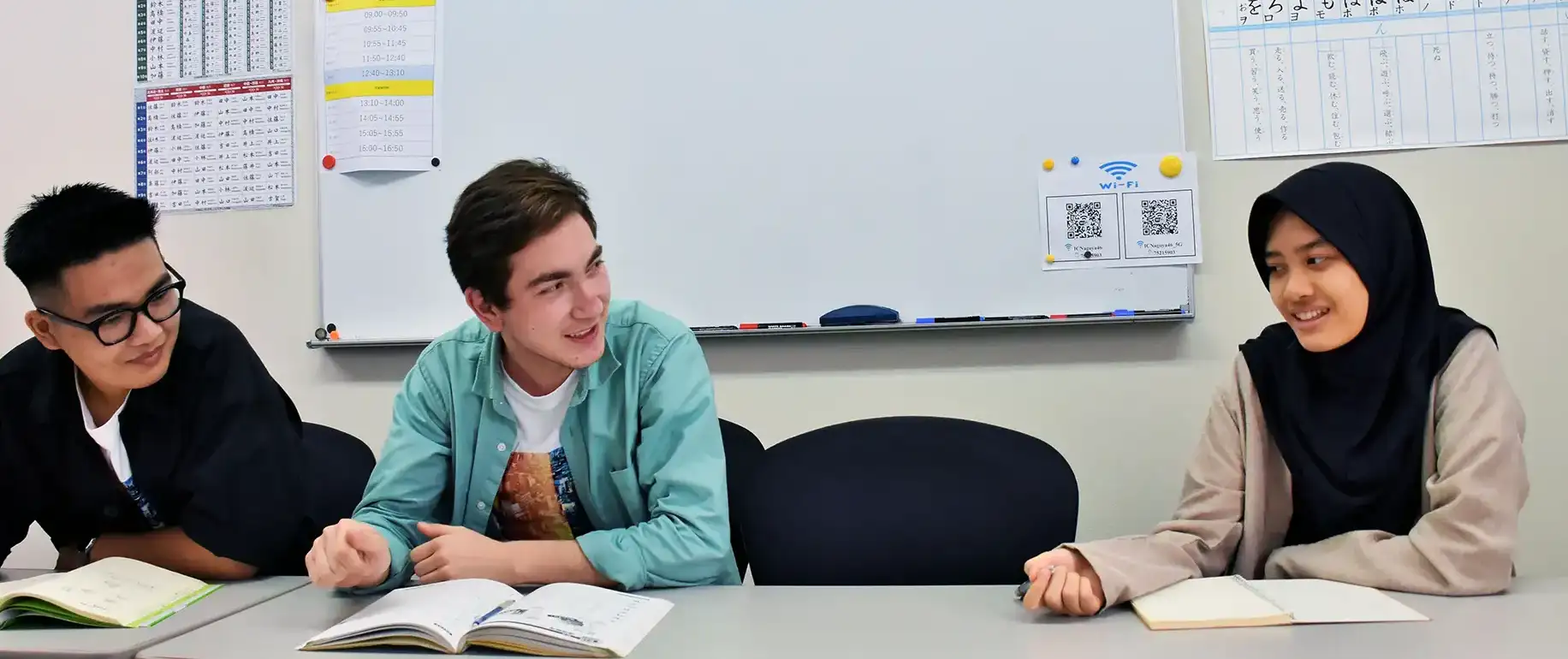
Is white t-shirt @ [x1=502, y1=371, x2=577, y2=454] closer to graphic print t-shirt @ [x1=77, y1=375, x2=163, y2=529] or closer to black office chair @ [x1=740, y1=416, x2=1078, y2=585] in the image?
black office chair @ [x1=740, y1=416, x2=1078, y2=585]

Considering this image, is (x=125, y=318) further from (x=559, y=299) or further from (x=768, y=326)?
(x=768, y=326)

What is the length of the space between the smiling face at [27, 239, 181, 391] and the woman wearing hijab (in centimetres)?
133

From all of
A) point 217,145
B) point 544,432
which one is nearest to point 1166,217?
point 544,432

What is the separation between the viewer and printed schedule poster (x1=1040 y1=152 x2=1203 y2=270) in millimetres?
1889

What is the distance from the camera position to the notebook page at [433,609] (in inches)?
38.6

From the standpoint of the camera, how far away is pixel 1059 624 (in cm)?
101

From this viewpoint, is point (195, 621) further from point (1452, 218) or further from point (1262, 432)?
point (1452, 218)

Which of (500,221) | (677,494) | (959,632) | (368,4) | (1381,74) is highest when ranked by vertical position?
(368,4)

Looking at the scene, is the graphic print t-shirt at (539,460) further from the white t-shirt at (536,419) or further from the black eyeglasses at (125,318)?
the black eyeglasses at (125,318)

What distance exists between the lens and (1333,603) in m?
1.02

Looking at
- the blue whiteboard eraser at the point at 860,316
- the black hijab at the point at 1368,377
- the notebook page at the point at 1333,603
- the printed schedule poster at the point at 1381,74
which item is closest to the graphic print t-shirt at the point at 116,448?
the blue whiteboard eraser at the point at 860,316

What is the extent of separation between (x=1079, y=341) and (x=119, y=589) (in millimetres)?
1695

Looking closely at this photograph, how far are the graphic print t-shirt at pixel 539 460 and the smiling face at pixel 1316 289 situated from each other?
1.05 metres

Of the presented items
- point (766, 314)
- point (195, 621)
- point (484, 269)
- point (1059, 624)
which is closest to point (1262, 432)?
point (1059, 624)
